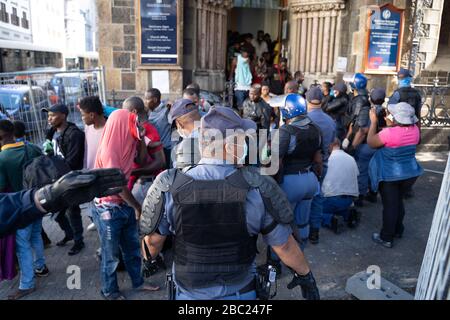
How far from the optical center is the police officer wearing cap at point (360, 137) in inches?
224

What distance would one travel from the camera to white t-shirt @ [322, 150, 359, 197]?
487cm

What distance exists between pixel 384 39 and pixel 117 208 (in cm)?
881

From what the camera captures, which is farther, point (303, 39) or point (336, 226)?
point (303, 39)

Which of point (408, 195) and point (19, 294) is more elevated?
point (408, 195)

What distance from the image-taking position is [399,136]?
436 centimetres

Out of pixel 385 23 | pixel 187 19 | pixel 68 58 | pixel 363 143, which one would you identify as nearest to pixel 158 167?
pixel 363 143

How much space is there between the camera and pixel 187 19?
29.2 ft

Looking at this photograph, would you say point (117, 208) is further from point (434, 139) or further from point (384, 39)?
point (384, 39)

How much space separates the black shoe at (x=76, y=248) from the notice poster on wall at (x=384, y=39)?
A: 8.11 m

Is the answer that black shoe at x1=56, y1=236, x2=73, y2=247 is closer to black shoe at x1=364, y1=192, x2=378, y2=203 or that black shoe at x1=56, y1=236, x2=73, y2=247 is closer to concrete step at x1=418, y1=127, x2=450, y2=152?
black shoe at x1=364, y1=192, x2=378, y2=203

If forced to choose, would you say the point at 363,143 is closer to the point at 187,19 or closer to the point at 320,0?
the point at 187,19

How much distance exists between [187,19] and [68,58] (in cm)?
2253

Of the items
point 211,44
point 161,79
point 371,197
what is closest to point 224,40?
point 211,44

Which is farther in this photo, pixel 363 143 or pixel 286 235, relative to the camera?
pixel 363 143
